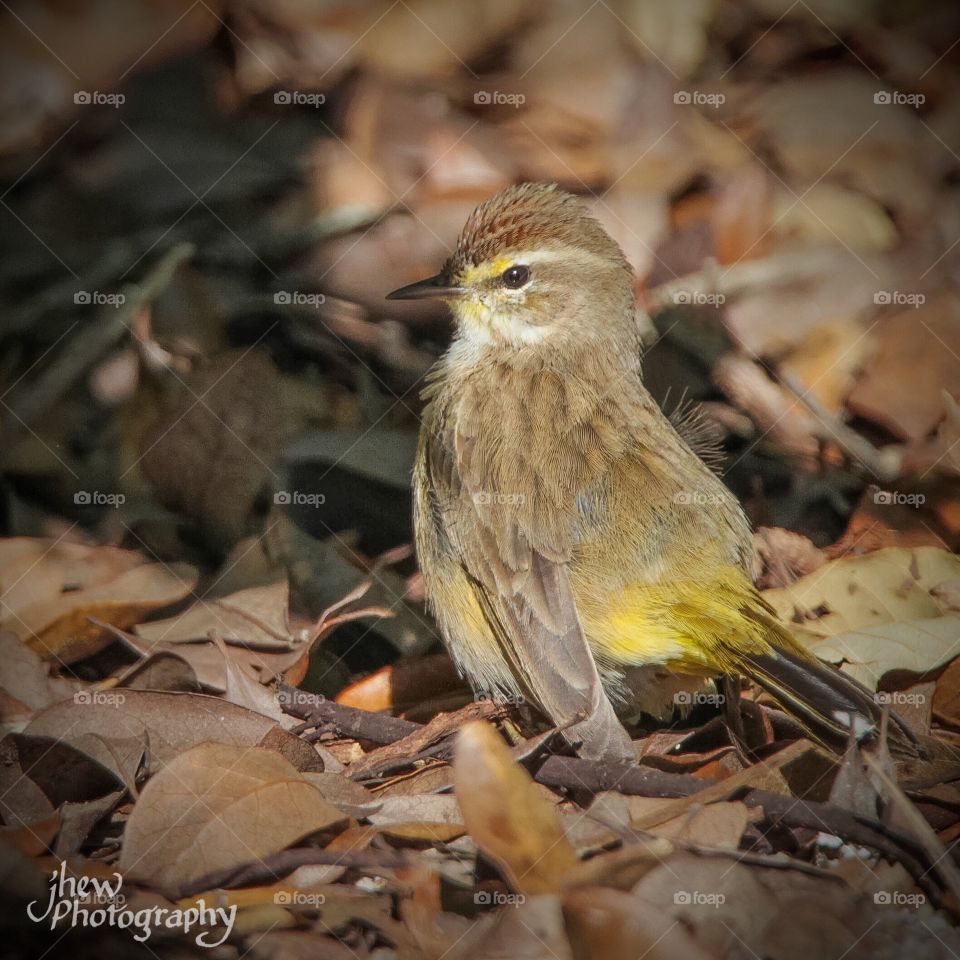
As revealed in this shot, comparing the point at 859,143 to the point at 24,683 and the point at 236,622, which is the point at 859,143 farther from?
the point at 24,683

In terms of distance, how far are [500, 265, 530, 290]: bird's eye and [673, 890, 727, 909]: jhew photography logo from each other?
2.17m

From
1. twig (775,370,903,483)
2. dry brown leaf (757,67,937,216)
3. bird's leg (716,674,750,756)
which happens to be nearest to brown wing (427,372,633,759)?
bird's leg (716,674,750,756)

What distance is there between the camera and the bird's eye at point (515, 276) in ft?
12.8

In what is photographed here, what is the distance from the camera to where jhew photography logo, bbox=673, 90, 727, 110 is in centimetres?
482

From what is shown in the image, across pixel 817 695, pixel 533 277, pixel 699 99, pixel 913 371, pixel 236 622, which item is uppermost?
A: pixel 699 99

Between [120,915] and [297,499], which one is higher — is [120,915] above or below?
below

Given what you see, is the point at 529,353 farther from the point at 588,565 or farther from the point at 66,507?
the point at 66,507

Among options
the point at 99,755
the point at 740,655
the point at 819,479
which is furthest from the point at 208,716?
the point at 819,479

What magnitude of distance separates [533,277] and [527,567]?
114cm

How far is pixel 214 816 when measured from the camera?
9.96ft

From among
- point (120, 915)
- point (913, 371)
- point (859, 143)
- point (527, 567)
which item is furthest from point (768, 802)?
point (859, 143)

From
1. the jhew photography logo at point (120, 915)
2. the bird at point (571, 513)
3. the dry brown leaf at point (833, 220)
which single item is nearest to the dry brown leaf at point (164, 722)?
the jhew photography logo at point (120, 915)

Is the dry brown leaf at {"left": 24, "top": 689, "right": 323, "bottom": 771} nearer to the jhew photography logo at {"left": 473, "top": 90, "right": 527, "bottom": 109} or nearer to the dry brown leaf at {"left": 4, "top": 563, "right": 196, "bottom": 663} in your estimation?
the dry brown leaf at {"left": 4, "top": 563, "right": 196, "bottom": 663}

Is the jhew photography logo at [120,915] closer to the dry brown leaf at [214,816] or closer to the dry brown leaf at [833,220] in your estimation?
the dry brown leaf at [214,816]
